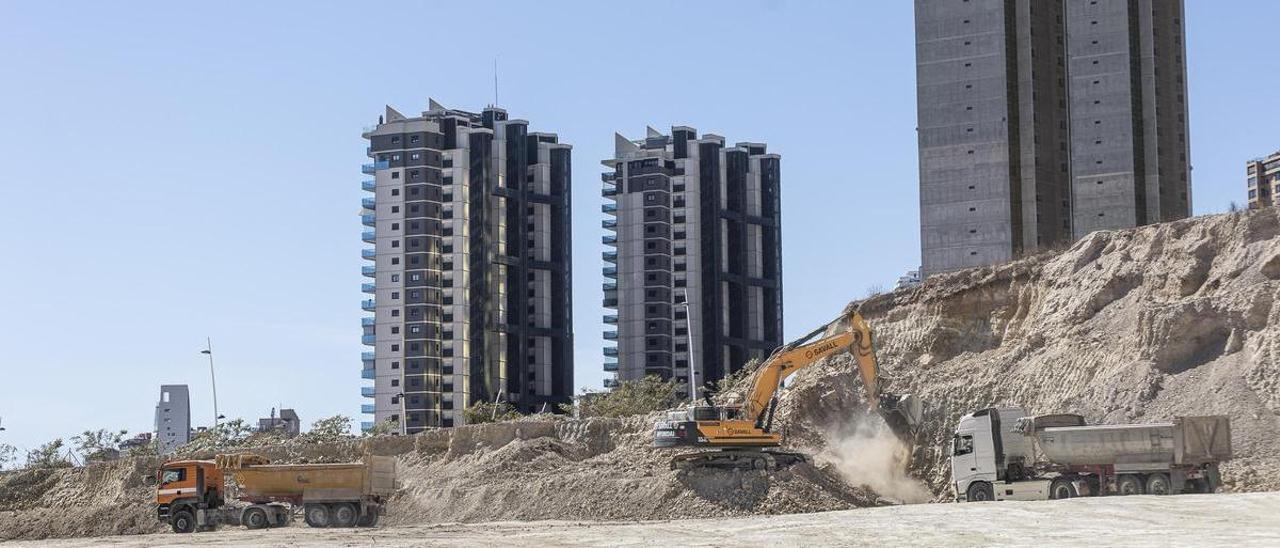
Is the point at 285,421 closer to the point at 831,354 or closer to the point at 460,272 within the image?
the point at 460,272

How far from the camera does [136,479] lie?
67562 millimetres

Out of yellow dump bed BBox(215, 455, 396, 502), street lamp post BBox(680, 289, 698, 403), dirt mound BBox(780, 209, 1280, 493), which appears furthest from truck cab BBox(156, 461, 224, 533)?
dirt mound BBox(780, 209, 1280, 493)

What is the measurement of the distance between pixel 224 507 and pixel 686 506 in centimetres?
1476

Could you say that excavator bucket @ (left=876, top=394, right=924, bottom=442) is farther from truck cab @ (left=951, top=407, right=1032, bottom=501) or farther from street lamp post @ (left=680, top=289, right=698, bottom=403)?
truck cab @ (left=951, top=407, right=1032, bottom=501)

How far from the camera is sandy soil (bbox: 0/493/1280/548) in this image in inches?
1330

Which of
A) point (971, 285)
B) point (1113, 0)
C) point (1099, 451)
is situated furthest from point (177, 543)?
point (1113, 0)

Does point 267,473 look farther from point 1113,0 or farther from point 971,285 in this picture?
point 1113,0

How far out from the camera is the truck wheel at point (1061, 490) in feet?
153

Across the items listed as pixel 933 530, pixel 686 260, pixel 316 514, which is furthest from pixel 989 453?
pixel 686 260

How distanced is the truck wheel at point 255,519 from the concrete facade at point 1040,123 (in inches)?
2933

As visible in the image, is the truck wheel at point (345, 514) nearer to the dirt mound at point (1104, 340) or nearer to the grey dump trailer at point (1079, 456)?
the dirt mound at point (1104, 340)

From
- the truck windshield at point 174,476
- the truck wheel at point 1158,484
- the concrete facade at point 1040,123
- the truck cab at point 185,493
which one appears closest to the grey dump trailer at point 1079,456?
the truck wheel at point 1158,484

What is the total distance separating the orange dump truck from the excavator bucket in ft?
56.8

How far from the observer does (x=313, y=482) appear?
51.4 meters
